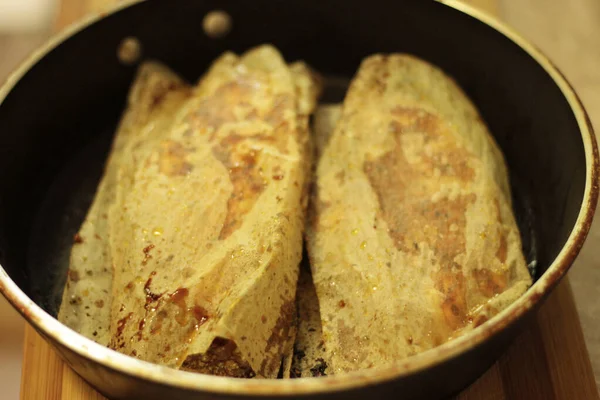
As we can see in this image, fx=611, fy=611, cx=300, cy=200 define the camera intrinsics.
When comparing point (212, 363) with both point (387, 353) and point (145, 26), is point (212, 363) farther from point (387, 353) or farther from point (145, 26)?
point (145, 26)

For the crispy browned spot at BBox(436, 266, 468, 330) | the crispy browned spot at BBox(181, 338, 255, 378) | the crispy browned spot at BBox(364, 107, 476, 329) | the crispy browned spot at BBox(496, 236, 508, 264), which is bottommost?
the crispy browned spot at BBox(181, 338, 255, 378)

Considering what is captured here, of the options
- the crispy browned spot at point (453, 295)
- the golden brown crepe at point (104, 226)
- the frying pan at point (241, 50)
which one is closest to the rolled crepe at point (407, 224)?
the crispy browned spot at point (453, 295)

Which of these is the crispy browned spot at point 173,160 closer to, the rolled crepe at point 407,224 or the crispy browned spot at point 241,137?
the crispy browned spot at point 241,137

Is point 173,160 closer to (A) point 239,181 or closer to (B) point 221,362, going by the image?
(A) point 239,181

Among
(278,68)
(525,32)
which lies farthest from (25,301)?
(525,32)

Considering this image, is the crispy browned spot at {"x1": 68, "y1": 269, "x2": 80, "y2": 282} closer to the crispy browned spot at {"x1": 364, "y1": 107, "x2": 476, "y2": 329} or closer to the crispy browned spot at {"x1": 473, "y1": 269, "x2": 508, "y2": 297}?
the crispy browned spot at {"x1": 364, "y1": 107, "x2": 476, "y2": 329}

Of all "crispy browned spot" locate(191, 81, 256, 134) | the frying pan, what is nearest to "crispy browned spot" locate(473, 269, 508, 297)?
the frying pan

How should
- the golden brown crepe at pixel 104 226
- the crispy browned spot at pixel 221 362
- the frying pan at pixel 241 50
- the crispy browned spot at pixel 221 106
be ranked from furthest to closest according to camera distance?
the crispy browned spot at pixel 221 106, the golden brown crepe at pixel 104 226, the frying pan at pixel 241 50, the crispy browned spot at pixel 221 362
